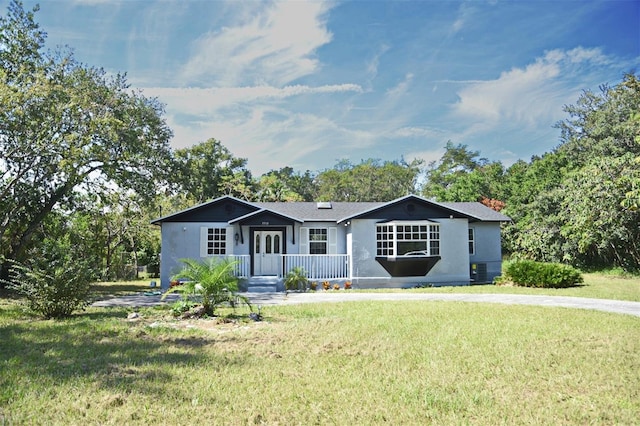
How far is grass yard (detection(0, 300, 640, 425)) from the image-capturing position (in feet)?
14.6

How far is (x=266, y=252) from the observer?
20578 millimetres

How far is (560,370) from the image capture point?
5859 mm

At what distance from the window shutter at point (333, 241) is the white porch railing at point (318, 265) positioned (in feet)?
3.71

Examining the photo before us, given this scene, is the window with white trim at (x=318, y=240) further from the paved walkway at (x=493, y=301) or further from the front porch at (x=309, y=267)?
the paved walkway at (x=493, y=301)

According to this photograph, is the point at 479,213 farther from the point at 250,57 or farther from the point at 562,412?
the point at 562,412

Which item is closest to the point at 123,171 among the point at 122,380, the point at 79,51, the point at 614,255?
the point at 79,51

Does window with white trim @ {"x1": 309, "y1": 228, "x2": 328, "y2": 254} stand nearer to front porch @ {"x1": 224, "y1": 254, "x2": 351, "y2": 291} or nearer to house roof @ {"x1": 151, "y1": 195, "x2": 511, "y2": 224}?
house roof @ {"x1": 151, "y1": 195, "x2": 511, "y2": 224}

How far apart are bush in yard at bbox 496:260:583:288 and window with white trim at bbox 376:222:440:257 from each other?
11.9ft

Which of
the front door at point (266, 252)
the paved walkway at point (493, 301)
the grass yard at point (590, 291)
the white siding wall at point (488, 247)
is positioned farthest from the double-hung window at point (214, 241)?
the white siding wall at point (488, 247)

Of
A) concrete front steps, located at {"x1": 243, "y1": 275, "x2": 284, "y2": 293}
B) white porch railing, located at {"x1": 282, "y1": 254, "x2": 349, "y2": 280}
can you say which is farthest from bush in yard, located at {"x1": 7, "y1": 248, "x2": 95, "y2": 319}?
white porch railing, located at {"x1": 282, "y1": 254, "x2": 349, "y2": 280}

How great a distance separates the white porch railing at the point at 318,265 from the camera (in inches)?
764

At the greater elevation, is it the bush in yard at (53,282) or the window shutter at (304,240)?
the window shutter at (304,240)

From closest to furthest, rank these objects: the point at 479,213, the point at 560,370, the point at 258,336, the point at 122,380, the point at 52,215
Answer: the point at 122,380
the point at 560,370
the point at 258,336
the point at 52,215
the point at 479,213

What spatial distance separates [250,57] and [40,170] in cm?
976
